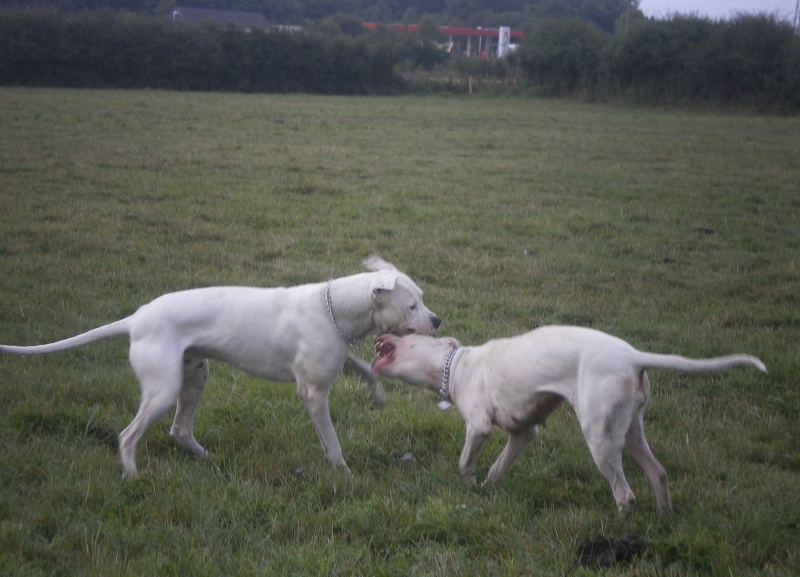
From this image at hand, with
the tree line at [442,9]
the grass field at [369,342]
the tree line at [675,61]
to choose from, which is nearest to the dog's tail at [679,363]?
the grass field at [369,342]

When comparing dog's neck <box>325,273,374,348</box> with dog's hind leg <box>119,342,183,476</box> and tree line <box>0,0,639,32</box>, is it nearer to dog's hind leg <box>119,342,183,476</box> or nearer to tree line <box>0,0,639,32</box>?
dog's hind leg <box>119,342,183,476</box>

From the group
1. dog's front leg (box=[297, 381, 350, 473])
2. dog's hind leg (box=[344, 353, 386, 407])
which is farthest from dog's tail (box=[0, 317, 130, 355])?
dog's hind leg (box=[344, 353, 386, 407])

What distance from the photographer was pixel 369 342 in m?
7.13

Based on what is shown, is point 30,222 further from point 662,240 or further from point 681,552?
point 681,552

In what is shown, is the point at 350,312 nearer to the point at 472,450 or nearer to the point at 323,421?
the point at 323,421

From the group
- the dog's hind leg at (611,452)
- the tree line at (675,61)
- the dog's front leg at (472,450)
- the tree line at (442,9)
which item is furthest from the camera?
the tree line at (442,9)

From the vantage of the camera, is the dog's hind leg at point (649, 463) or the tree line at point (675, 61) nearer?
the dog's hind leg at point (649, 463)

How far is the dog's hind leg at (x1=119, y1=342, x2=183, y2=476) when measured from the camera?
465 centimetres

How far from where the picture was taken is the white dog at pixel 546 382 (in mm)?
4074

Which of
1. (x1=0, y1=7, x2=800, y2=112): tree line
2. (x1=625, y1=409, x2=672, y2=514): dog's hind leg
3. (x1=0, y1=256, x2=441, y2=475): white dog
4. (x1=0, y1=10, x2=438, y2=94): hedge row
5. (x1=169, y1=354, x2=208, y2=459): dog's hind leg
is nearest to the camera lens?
(x1=625, y1=409, x2=672, y2=514): dog's hind leg

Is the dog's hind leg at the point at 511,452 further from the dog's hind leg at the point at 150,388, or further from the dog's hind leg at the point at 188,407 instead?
the dog's hind leg at the point at 150,388

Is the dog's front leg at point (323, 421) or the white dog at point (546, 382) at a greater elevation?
the white dog at point (546, 382)

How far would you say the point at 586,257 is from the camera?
9.91m

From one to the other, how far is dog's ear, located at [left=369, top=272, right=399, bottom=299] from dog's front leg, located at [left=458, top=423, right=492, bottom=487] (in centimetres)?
86
